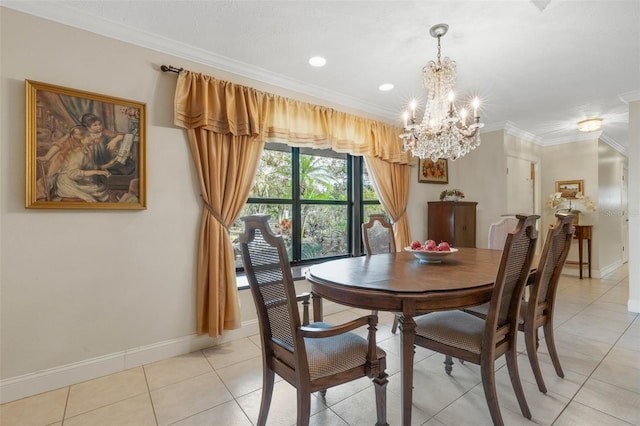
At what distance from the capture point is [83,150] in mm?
2105

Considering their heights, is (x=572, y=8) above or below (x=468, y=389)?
above

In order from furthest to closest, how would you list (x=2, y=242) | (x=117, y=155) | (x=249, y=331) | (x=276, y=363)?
1. (x=249, y=331)
2. (x=117, y=155)
3. (x=2, y=242)
4. (x=276, y=363)

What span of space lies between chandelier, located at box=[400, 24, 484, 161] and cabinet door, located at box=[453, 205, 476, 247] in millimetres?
1957

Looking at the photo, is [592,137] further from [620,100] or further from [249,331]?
[249,331]

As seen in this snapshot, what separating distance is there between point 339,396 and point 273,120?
7.64 ft

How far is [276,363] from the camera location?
1.53 meters

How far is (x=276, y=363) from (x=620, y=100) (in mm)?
4742

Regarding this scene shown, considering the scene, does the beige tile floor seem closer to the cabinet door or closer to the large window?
the large window

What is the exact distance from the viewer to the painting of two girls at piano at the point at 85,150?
77.9 inches

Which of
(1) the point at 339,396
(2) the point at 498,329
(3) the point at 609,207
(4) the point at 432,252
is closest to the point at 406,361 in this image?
(2) the point at 498,329

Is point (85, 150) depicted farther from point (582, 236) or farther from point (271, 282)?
point (582, 236)

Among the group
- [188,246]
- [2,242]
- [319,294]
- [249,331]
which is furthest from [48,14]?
[249,331]

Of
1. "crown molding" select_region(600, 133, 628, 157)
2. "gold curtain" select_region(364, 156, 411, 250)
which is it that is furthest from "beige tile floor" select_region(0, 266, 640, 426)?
"crown molding" select_region(600, 133, 628, 157)

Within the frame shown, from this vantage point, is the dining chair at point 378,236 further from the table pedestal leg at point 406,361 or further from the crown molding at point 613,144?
the crown molding at point 613,144
